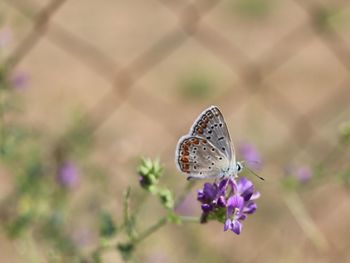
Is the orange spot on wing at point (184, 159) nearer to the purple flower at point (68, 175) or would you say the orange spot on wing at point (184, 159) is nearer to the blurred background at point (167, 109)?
the blurred background at point (167, 109)

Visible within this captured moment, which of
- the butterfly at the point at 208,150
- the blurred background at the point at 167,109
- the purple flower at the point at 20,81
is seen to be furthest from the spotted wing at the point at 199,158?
the purple flower at the point at 20,81

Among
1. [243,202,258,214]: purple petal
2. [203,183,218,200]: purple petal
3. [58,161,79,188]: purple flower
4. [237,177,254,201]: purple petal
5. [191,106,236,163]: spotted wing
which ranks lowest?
[58,161,79,188]: purple flower

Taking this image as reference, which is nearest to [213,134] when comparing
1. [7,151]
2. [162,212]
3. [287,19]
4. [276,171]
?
[7,151]

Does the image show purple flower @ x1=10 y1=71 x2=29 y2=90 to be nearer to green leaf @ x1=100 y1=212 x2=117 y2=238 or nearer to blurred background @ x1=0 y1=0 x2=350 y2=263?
blurred background @ x1=0 y1=0 x2=350 y2=263

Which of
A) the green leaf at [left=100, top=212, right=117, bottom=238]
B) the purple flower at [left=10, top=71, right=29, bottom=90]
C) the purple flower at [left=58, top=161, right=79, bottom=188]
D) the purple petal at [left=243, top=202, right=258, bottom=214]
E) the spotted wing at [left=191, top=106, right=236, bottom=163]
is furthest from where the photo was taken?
the purple flower at [left=58, top=161, right=79, bottom=188]

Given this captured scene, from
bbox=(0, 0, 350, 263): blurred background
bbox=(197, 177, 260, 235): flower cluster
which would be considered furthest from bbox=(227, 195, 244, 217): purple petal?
bbox=(0, 0, 350, 263): blurred background

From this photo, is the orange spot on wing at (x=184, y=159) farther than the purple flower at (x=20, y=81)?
No

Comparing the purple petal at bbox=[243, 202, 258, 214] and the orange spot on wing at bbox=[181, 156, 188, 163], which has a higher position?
the purple petal at bbox=[243, 202, 258, 214]
